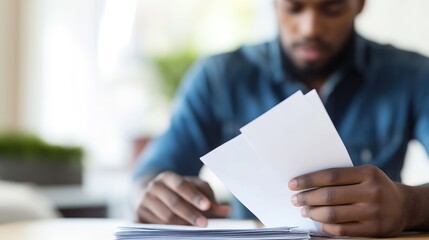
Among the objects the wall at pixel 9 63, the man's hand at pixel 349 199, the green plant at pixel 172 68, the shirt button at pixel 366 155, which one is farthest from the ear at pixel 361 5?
the wall at pixel 9 63

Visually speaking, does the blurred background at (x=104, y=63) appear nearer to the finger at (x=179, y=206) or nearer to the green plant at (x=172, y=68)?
the green plant at (x=172, y=68)

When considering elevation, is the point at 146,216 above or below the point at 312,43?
below

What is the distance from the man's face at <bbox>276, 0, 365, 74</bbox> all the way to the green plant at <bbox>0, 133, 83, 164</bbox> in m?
2.01

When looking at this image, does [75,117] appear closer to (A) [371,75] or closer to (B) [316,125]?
(A) [371,75]

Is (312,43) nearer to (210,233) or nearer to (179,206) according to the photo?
(179,206)

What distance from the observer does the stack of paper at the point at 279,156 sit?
1.01 metres

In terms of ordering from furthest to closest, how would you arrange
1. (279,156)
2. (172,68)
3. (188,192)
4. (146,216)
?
(172,68), (146,216), (188,192), (279,156)

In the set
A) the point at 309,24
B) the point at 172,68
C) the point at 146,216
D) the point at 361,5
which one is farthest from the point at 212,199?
the point at 172,68

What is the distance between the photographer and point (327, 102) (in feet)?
5.91

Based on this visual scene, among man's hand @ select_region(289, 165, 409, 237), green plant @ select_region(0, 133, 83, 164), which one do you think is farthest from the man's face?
green plant @ select_region(0, 133, 83, 164)

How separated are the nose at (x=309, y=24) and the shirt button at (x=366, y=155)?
0.30m

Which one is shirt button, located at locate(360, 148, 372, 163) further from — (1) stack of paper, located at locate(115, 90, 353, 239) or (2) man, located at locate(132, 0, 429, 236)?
(1) stack of paper, located at locate(115, 90, 353, 239)

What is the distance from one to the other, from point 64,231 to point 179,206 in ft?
0.73

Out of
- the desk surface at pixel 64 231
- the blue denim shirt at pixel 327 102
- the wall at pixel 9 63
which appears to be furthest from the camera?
the wall at pixel 9 63
